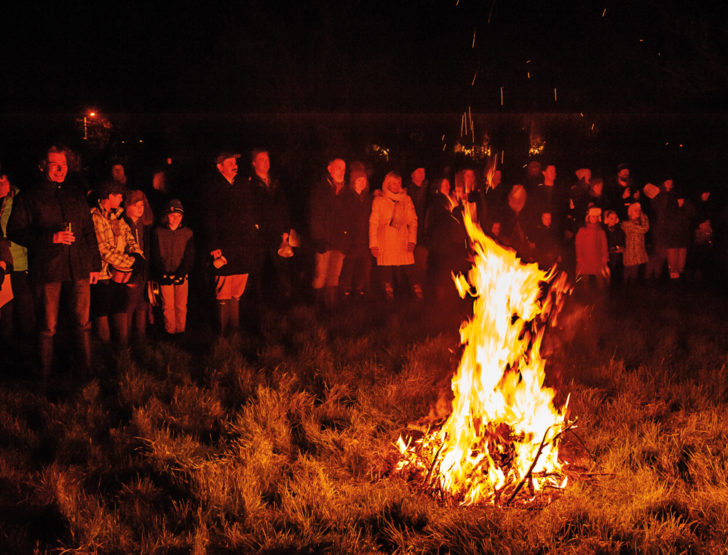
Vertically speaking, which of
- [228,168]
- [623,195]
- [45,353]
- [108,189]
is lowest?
[45,353]

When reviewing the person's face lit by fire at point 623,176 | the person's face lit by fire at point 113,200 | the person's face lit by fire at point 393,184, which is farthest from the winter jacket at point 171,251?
the person's face lit by fire at point 623,176

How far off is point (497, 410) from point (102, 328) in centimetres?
434

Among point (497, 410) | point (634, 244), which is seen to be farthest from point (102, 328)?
point (634, 244)

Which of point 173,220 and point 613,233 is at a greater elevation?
point 173,220

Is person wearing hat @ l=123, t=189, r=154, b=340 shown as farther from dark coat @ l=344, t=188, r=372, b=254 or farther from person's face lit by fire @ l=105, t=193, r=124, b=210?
dark coat @ l=344, t=188, r=372, b=254

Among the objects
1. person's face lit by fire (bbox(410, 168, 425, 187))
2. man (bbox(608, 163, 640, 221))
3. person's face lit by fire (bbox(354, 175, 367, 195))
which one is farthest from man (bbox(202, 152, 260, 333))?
man (bbox(608, 163, 640, 221))

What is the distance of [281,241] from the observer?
8.67 meters

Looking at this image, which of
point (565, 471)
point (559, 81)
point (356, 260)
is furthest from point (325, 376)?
point (559, 81)

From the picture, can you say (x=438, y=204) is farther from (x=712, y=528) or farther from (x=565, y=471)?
(x=712, y=528)

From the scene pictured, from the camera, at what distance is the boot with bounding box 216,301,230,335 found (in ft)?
24.0

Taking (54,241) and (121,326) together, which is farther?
(121,326)

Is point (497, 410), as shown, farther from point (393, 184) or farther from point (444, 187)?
point (444, 187)

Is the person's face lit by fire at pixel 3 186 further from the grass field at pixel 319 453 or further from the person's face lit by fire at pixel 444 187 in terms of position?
the person's face lit by fire at pixel 444 187

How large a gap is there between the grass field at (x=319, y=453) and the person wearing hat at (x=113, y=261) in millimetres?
507
